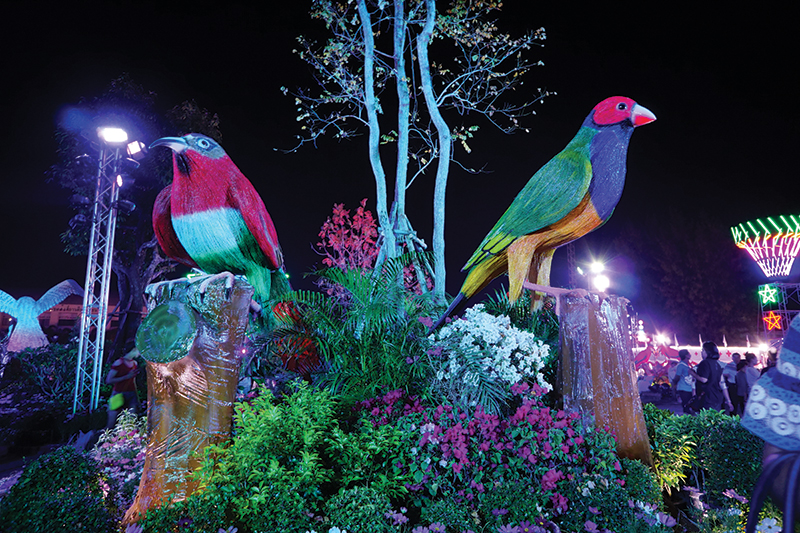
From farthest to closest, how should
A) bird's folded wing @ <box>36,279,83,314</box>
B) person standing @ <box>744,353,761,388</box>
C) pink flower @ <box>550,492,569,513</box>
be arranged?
bird's folded wing @ <box>36,279,83,314</box>
person standing @ <box>744,353,761,388</box>
pink flower @ <box>550,492,569,513</box>

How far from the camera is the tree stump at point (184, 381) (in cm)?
280

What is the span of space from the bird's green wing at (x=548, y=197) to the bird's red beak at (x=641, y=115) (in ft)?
1.21

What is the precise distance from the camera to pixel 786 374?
137cm

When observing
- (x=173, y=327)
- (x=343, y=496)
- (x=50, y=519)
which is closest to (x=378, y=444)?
(x=343, y=496)

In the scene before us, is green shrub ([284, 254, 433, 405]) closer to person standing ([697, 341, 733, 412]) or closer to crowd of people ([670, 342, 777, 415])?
crowd of people ([670, 342, 777, 415])

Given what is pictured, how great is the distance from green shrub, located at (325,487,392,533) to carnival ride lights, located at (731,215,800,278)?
19913 millimetres

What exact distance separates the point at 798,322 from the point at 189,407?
3.24 meters

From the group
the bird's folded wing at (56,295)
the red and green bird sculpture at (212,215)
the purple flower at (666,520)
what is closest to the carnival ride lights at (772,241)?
the purple flower at (666,520)

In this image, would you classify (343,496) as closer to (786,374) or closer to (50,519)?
(50,519)

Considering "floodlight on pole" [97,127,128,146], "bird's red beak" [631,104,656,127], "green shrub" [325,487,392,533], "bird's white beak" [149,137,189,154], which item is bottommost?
"green shrub" [325,487,392,533]

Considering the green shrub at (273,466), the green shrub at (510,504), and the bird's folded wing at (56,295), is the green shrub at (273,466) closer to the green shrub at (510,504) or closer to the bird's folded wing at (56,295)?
the green shrub at (510,504)

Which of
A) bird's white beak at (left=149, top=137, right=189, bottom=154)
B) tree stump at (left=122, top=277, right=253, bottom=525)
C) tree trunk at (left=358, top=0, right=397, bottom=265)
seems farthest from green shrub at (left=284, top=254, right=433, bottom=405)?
tree trunk at (left=358, top=0, right=397, bottom=265)

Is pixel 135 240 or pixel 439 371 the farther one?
pixel 135 240

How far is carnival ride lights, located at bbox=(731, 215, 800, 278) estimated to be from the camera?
52.8ft
